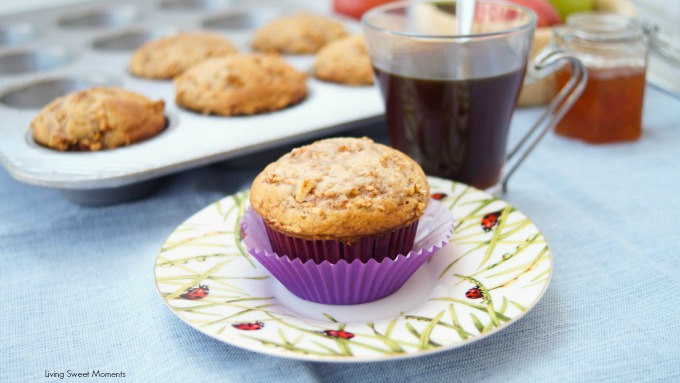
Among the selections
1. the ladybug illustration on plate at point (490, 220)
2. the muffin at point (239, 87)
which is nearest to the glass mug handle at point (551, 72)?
the ladybug illustration on plate at point (490, 220)

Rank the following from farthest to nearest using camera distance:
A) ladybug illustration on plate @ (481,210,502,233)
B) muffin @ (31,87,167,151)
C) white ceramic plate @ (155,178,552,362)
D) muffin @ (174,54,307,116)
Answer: muffin @ (174,54,307,116) < muffin @ (31,87,167,151) < ladybug illustration on plate @ (481,210,502,233) < white ceramic plate @ (155,178,552,362)

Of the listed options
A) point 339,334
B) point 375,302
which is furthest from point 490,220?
point 339,334

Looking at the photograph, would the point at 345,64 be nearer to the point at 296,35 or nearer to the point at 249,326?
the point at 296,35

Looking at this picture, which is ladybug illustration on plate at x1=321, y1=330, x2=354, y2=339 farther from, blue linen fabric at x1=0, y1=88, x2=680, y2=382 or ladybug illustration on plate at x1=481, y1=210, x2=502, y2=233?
ladybug illustration on plate at x1=481, y1=210, x2=502, y2=233

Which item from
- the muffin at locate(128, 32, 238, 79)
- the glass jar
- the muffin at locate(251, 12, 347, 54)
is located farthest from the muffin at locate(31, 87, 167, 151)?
the glass jar

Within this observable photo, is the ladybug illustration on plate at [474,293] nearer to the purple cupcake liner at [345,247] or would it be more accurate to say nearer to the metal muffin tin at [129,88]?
the purple cupcake liner at [345,247]

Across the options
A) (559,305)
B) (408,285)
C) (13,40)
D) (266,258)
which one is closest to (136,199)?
(266,258)

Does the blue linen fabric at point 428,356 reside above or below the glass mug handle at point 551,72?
below
